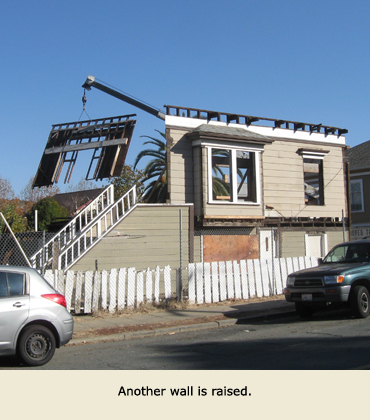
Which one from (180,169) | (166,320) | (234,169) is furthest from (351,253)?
(180,169)

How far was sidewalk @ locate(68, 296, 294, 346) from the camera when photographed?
31.7 ft

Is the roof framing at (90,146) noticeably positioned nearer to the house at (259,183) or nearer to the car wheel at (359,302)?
the house at (259,183)

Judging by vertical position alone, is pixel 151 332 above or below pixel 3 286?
below

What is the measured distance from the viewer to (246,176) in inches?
741

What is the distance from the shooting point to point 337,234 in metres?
20.5

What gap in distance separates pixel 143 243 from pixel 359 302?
6.72 meters

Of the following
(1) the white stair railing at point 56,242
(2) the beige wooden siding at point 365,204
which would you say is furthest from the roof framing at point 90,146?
(2) the beige wooden siding at point 365,204

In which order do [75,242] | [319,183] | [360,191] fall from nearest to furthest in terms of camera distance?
[75,242], [319,183], [360,191]

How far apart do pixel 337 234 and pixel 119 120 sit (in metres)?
10.5

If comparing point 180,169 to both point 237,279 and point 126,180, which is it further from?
point 126,180

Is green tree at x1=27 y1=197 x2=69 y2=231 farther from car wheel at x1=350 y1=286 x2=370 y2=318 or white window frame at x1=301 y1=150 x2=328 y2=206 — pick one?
car wheel at x1=350 y1=286 x2=370 y2=318

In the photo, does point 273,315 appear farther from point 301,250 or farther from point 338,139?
point 338,139

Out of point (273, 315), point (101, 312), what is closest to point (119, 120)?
point (101, 312)

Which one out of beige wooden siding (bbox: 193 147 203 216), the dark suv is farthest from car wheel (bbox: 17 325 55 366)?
beige wooden siding (bbox: 193 147 203 216)
